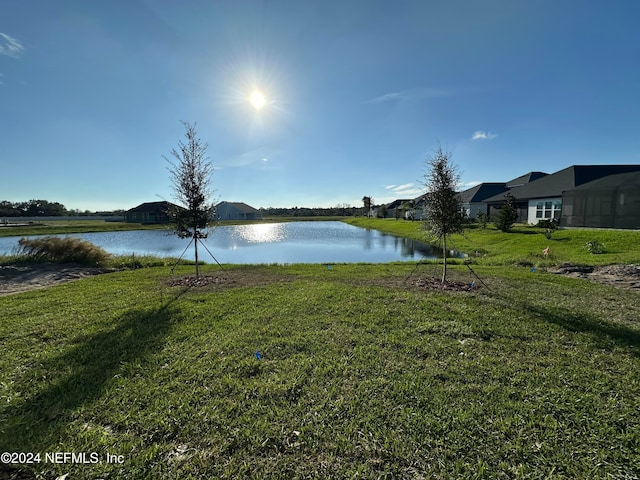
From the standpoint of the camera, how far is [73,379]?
3.31m

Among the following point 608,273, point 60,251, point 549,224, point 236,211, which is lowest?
point 608,273

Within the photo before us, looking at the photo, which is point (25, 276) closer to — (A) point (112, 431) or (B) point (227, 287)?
(B) point (227, 287)

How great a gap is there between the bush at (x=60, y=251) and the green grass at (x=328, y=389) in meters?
7.54

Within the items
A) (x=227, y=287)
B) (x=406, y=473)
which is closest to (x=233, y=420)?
(x=406, y=473)

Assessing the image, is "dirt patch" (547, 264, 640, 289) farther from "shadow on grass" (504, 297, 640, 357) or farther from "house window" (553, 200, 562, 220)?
"house window" (553, 200, 562, 220)

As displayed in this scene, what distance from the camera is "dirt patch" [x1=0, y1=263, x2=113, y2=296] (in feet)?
28.0

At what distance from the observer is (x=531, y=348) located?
4.05 metres

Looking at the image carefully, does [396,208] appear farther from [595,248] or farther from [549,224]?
[595,248]

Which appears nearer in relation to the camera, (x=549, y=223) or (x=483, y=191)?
(x=549, y=223)

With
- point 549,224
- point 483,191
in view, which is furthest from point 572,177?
point 483,191

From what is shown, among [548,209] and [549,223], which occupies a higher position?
[548,209]

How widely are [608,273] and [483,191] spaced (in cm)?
3250

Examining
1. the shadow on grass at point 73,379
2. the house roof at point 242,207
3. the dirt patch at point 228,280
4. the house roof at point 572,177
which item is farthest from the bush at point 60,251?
the house roof at point 242,207

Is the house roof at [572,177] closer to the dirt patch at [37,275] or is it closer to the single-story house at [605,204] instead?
the single-story house at [605,204]
